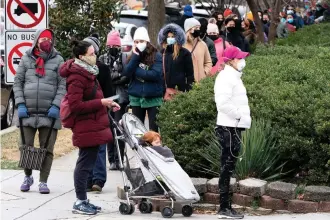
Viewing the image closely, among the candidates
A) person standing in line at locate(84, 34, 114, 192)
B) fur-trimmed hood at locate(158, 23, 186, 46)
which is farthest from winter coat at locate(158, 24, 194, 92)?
person standing in line at locate(84, 34, 114, 192)

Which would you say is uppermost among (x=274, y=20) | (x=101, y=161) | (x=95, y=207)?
(x=274, y=20)

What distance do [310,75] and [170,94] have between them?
1.83 metres

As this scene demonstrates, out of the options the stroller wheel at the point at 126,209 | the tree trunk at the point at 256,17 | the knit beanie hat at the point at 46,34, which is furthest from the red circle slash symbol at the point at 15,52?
the tree trunk at the point at 256,17

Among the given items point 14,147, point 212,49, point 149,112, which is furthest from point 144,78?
point 212,49

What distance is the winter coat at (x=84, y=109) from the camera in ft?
31.2

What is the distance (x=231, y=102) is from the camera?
946 centimetres

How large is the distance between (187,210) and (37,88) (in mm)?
2367

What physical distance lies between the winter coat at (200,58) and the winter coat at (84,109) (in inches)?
165

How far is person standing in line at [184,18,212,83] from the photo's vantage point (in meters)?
13.8

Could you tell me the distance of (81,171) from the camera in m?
9.71

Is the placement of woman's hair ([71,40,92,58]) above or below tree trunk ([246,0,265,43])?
above

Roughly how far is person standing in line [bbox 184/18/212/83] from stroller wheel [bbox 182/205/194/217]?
4.33m

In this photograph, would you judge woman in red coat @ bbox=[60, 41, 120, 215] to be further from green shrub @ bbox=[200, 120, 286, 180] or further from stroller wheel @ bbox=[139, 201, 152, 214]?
green shrub @ bbox=[200, 120, 286, 180]

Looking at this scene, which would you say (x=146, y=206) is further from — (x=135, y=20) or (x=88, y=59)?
(x=135, y=20)
